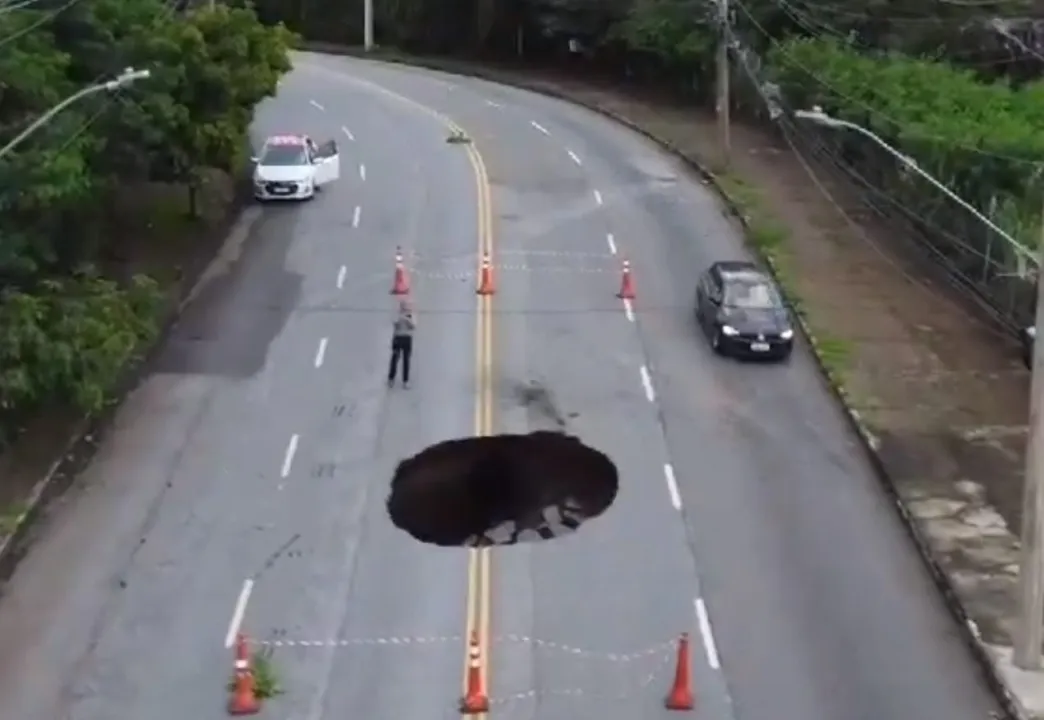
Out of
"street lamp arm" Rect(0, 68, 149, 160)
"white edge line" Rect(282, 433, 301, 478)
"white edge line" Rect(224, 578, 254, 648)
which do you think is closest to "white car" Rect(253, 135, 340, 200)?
"white edge line" Rect(282, 433, 301, 478)

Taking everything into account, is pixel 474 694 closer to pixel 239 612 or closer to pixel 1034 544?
pixel 239 612

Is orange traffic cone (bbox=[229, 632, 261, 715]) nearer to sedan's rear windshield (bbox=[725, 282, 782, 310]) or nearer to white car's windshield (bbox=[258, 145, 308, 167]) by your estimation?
sedan's rear windshield (bbox=[725, 282, 782, 310])

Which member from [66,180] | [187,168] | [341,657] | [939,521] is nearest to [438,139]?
[187,168]

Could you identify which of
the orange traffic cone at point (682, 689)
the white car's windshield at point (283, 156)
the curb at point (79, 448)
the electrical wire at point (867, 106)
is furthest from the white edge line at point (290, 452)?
the white car's windshield at point (283, 156)

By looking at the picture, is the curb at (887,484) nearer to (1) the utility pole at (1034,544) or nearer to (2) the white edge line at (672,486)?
(1) the utility pole at (1034,544)

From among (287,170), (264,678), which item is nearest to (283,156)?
(287,170)

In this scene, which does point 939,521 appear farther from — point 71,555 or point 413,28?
point 413,28
